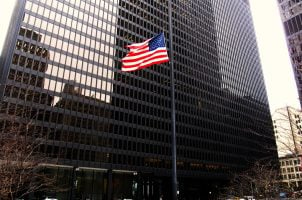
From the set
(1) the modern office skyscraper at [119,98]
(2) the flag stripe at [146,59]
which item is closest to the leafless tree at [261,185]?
(1) the modern office skyscraper at [119,98]

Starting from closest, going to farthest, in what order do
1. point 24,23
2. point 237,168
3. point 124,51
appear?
1. point 24,23
2. point 124,51
3. point 237,168

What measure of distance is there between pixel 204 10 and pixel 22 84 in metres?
94.4

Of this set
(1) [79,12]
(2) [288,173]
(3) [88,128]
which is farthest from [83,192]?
(2) [288,173]

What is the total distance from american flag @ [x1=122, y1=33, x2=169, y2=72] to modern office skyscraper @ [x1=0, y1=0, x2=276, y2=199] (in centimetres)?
3329

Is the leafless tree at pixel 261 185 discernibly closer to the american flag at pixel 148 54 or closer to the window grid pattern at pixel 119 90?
the american flag at pixel 148 54

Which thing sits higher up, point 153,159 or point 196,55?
point 196,55

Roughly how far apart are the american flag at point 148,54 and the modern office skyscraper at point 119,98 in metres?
33.3

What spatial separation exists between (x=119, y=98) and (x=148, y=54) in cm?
6087

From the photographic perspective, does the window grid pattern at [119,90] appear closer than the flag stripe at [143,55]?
No

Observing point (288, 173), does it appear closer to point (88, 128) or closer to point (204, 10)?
point (204, 10)

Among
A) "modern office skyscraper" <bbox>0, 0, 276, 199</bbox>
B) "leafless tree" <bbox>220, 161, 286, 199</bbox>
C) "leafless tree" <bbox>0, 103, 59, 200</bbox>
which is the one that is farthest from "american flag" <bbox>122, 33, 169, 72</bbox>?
"modern office skyscraper" <bbox>0, 0, 276, 199</bbox>

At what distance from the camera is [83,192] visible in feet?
220

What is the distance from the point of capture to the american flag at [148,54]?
20516mm

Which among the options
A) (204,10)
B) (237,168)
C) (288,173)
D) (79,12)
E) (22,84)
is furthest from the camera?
(288,173)
